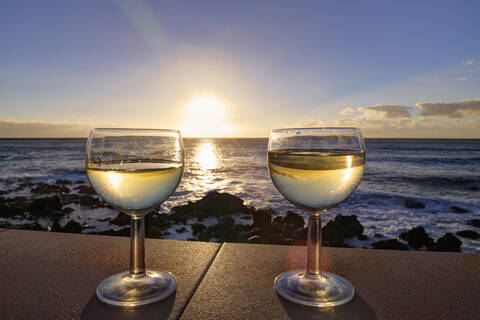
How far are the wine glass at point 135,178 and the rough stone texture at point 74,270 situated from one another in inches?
3.0

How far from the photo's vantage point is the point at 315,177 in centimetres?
109

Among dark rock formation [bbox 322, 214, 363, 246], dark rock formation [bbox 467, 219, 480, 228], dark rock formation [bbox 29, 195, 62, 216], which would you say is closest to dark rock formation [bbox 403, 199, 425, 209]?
dark rock formation [bbox 467, 219, 480, 228]

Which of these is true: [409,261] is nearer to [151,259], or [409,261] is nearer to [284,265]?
[284,265]

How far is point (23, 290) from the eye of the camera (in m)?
1.01

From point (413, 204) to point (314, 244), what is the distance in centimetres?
1283

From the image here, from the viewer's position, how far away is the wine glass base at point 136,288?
3.11 feet

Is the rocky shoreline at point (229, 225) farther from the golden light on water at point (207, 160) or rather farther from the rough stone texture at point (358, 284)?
the golden light on water at point (207, 160)

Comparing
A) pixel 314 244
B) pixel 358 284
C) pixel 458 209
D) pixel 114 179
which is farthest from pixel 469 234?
pixel 114 179

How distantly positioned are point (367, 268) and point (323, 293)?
0.32 metres

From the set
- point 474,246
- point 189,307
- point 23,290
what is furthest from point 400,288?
point 474,246

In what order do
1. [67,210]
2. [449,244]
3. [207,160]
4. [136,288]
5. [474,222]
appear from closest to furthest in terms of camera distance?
[136,288], [449,244], [474,222], [67,210], [207,160]

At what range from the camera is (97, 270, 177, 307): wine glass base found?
948 mm

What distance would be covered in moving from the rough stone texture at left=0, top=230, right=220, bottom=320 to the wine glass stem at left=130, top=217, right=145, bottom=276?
141 mm

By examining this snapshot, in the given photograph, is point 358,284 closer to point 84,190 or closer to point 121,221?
point 121,221
